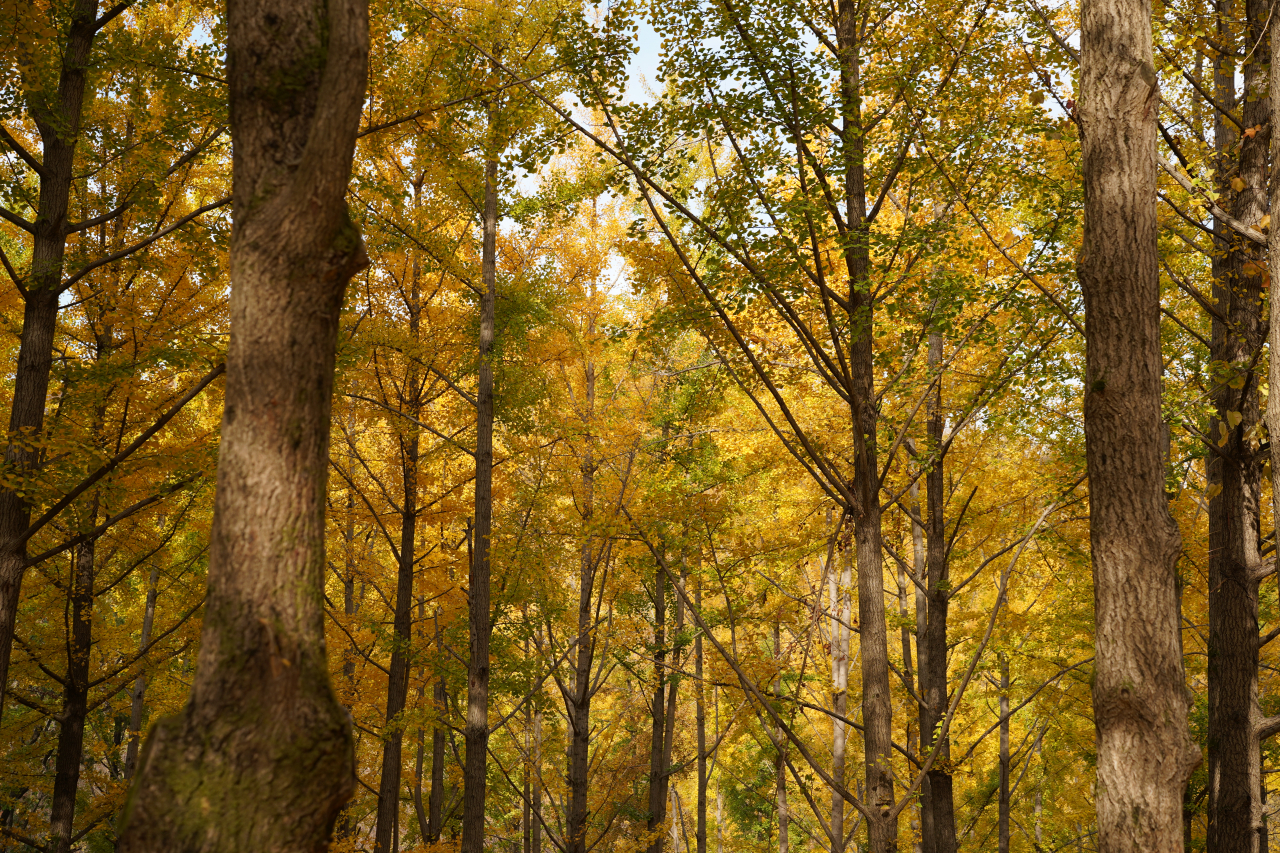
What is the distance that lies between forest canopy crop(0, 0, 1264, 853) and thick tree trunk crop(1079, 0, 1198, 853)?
2cm

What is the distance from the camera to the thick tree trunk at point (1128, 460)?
10.1 ft

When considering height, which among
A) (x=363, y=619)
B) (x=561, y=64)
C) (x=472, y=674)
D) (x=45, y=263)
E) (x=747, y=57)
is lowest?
(x=472, y=674)

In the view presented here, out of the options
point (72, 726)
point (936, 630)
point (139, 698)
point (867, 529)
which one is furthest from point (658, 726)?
point (867, 529)

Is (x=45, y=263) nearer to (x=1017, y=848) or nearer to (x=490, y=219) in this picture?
(x=490, y=219)

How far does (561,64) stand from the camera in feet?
17.9

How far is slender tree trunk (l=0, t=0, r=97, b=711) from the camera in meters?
5.45

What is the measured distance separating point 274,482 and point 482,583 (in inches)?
252

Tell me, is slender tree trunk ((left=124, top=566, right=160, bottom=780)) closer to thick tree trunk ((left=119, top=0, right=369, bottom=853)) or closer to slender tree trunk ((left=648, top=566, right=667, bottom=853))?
slender tree trunk ((left=648, top=566, right=667, bottom=853))

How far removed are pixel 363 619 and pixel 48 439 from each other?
6.24 meters

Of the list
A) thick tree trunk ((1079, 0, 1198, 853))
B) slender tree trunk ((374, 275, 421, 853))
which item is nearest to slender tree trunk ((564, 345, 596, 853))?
slender tree trunk ((374, 275, 421, 853))

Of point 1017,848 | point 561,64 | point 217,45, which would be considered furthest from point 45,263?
point 1017,848

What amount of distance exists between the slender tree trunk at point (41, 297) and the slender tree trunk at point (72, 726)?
3477mm

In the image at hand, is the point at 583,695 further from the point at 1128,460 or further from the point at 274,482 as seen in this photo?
the point at 274,482

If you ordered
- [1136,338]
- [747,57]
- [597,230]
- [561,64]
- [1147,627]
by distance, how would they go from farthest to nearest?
[597,230] → [561,64] → [747,57] → [1136,338] → [1147,627]
